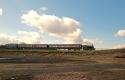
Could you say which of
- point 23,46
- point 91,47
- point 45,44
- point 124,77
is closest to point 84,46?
point 91,47

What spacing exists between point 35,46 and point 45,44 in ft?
16.1

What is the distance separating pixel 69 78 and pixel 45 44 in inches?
4560

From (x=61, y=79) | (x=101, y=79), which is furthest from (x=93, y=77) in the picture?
(x=61, y=79)

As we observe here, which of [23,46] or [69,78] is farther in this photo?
[23,46]

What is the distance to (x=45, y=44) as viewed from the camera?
137625 mm

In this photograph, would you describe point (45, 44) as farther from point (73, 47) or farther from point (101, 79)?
point (101, 79)

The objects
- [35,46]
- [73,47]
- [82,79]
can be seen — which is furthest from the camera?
[35,46]

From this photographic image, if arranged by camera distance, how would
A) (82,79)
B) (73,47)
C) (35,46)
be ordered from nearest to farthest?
(82,79) < (73,47) < (35,46)

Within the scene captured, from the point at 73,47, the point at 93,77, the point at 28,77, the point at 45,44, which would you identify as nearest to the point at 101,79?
the point at 93,77

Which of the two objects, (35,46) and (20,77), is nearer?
(20,77)

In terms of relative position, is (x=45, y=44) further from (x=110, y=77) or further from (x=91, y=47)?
(x=110, y=77)

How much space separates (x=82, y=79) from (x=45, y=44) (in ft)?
382

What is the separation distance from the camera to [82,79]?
21.8 metres

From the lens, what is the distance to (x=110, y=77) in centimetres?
2295
